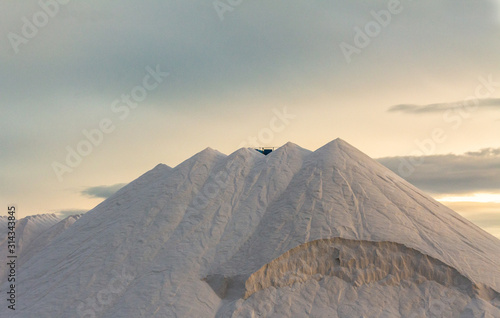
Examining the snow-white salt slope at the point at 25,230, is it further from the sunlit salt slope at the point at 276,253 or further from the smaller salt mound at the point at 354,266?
the smaller salt mound at the point at 354,266

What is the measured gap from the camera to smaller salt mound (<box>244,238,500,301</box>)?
2788cm

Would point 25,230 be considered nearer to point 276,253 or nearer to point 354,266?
point 276,253

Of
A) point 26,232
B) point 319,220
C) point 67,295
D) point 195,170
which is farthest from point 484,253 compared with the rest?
point 26,232

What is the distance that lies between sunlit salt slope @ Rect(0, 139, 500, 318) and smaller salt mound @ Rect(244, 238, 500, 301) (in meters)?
0.06

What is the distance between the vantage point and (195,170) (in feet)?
125

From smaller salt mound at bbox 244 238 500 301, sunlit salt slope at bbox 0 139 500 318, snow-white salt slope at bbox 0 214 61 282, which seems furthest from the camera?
snow-white salt slope at bbox 0 214 61 282

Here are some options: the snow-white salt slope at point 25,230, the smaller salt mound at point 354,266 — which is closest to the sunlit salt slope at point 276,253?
the smaller salt mound at point 354,266

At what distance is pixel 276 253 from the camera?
28.7 metres

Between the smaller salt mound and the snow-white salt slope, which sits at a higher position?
the smaller salt mound

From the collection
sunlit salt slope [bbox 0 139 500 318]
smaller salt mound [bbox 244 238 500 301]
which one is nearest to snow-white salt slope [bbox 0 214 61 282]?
sunlit salt slope [bbox 0 139 500 318]

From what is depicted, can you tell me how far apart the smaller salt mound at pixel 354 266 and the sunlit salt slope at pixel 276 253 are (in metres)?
0.06

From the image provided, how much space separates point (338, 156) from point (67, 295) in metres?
21.3

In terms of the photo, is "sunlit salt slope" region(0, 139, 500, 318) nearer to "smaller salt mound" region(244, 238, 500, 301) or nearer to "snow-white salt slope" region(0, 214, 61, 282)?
"smaller salt mound" region(244, 238, 500, 301)

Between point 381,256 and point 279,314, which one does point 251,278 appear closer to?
point 279,314
